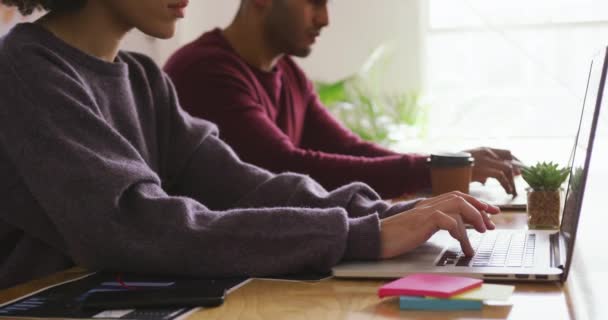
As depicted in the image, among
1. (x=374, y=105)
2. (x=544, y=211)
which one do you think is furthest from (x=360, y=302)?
(x=374, y=105)

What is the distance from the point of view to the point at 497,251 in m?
1.28

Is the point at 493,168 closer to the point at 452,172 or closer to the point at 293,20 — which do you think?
the point at 452,172

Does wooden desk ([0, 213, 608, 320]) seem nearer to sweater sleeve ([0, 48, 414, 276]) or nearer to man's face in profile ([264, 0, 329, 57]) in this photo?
sweater sleeve ([0, 48, 414, 276])

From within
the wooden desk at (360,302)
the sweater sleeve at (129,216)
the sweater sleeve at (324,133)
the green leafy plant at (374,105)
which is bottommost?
the green leafy plant at (374,105)

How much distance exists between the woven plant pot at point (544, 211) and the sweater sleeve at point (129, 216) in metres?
0.41

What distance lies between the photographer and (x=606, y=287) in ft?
3.89

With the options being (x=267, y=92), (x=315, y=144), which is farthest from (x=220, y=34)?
(x=315, y=144)

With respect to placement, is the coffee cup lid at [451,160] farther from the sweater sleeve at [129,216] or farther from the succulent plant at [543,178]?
the sweater sleeve at [129,216]

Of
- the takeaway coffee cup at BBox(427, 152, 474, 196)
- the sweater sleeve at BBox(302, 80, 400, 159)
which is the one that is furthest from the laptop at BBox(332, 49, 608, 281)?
the sweater sleeve at BBox(302, 80, 400, 159)

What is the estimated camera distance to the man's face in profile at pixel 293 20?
2535 mm

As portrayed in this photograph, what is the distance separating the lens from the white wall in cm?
407

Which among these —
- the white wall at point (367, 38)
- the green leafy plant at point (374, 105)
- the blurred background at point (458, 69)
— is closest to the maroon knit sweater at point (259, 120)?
the green leafy plant at point (374, 105)

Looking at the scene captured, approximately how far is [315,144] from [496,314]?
176 cm

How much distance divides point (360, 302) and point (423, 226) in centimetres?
22
